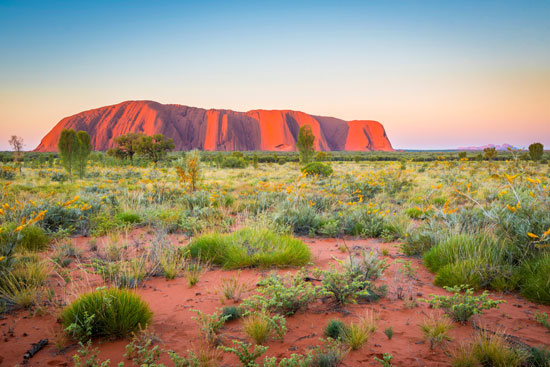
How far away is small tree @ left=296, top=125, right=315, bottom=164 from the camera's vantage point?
28.7 meters

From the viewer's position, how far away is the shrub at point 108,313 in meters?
2.54

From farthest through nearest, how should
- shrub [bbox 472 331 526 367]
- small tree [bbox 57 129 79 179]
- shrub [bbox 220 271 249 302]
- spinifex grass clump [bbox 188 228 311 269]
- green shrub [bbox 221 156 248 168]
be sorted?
1. green shrub [bbox 221 156 248 168]
2. small tree [bbox 57 129 79 179]
3. spinifex grass clump [bbox 188 228 311 269]
4. shrub [bbox 220 271 249 302]
5. shrub [bbox 472 331 526 367]

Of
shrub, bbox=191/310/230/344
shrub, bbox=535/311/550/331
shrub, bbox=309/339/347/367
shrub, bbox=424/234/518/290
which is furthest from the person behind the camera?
shrub, bbox=424/234/518/290

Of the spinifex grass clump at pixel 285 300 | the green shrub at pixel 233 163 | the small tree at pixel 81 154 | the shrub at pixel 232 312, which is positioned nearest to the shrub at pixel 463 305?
the spinifex grass clump at pixel 285 300

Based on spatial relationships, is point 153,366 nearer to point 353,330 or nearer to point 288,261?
point 353,330

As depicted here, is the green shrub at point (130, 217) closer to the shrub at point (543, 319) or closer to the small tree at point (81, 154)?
the shrub at point (543, 319)

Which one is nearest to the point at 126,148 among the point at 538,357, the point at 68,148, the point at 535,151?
the point at 68,148

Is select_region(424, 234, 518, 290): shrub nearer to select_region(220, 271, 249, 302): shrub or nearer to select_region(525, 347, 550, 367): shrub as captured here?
select_region(525, 347, 550, 367): shrub

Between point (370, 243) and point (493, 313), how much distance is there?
2771mm

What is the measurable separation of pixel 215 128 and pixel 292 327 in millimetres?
142444

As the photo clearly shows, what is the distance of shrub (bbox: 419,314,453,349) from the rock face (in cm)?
13046

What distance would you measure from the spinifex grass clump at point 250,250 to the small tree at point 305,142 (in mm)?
24439

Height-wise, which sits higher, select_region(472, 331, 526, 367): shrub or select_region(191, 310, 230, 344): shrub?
select_region(472, 331, 526, 367): shrub

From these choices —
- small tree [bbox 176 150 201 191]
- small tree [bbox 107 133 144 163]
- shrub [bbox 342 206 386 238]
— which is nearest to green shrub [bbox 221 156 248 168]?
small tree [bbox 107 133 144 163]
